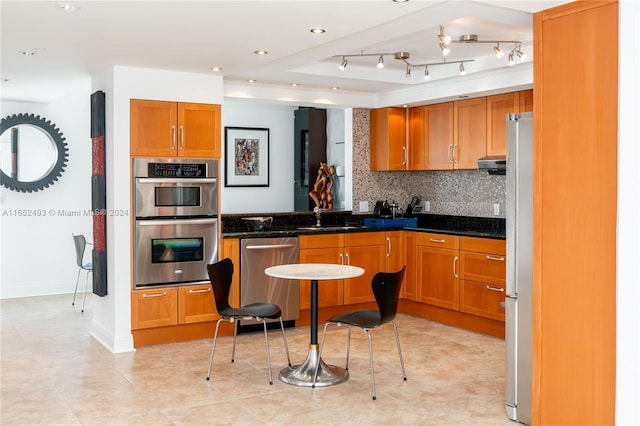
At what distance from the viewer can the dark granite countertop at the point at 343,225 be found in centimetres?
605

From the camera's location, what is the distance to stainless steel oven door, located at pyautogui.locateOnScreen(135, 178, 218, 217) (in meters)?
5.51

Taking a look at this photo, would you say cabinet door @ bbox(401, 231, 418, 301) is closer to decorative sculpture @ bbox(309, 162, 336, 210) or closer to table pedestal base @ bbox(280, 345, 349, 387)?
decorative sculpture @ bbox(309, 162, 336, 210)

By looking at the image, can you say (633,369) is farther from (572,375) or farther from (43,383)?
(43,383)

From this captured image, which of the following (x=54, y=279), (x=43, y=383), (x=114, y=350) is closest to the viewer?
(x=43, y=383)

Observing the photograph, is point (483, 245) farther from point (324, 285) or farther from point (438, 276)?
point (324, 285)

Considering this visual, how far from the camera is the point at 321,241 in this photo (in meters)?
6.33

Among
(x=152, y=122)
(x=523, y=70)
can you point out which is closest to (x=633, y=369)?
(x=523, y=70)

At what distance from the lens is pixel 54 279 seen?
8.05 meters

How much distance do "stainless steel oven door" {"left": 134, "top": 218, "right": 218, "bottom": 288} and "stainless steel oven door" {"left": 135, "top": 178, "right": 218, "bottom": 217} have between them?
8 centimetres

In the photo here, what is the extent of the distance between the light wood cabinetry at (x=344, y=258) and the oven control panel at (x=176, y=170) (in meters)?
1.18

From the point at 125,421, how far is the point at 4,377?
1446 millimetres

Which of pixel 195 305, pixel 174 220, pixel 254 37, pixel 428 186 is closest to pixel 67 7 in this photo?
pixel 254 37

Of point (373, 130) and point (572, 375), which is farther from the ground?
point (373, 130)

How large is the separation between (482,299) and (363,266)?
1.29m
